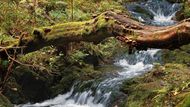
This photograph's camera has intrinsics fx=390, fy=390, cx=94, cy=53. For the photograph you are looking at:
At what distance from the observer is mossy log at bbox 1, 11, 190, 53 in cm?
555

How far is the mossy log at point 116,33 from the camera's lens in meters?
5.55

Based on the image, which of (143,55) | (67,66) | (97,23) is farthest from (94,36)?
(143,55)

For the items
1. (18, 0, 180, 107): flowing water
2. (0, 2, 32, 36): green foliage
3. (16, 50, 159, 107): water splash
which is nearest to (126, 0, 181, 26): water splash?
(18, 0, 180, 107): flowing water

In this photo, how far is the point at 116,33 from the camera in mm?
6477

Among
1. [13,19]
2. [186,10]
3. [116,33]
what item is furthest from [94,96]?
[186,10]

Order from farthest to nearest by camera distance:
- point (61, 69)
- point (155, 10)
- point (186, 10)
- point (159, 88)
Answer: point (155, 10) < point (186, 10) < point (61, 69) < point (159, 88)

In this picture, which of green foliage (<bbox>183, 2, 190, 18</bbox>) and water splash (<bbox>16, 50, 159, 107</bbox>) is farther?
green foliage (<bbox>183, 2, 190, 18</bbox>)

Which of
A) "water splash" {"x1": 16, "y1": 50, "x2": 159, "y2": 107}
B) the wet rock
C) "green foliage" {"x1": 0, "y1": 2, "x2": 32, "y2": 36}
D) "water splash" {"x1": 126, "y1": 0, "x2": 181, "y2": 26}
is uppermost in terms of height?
"green foliage" {"x1": 0, "y1": 2, "x2": 32, "y2": 36}

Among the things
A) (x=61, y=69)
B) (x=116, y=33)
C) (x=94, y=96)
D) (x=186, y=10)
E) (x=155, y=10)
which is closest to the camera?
(x=116, y=33)

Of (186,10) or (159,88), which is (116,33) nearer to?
(159,88)

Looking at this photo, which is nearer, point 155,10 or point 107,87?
point 107,87

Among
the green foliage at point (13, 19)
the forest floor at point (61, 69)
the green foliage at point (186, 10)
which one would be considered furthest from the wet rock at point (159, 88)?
the green foliage at point (186, 10)

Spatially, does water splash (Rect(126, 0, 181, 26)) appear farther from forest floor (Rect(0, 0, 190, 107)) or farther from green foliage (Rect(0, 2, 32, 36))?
green foliage (Rect(0, 2, 32, 36))

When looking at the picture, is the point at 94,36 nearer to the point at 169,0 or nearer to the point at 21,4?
the point at 21,4
